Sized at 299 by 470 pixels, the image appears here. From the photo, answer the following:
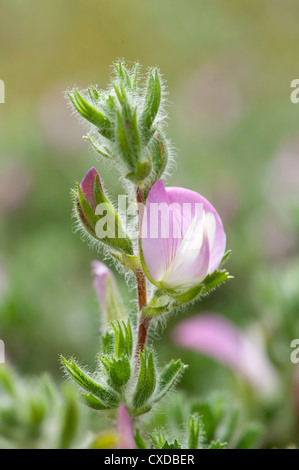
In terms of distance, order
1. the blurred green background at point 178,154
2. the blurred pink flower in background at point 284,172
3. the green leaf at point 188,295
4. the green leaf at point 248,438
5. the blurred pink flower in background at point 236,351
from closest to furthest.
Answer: the green leaf at point 188,295 → the green leaf at point 248,438 → the blurred pink flower in background at point 236,351 → the blurred green background at point 178,154 → the blurred pink flower in background at point 284,172

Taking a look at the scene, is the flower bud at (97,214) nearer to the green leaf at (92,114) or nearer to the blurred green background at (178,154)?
the green leaf at (92,114)

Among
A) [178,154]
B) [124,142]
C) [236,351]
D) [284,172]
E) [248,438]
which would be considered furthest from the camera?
[178,154]

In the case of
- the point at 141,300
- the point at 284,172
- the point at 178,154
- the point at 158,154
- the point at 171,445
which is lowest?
the point at 171,445

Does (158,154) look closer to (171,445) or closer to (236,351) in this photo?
(171,445)

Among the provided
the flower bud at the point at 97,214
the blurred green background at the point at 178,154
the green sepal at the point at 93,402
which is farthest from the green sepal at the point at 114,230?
the blurred green background at the point at 178,154

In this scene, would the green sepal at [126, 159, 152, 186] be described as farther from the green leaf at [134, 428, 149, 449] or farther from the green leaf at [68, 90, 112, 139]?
the green leaf at [134, 428, 149, 449]

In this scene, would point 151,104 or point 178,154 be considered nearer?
point 151,104

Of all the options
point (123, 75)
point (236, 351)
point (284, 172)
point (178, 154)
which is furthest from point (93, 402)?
point (178, 154)

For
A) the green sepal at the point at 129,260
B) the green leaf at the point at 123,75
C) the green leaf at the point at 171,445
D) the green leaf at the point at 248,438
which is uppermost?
the green leaf at the point at 123,75
